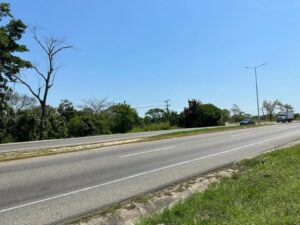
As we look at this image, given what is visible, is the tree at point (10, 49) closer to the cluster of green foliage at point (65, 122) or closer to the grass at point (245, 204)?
the cluster of green foliage at point (65, 122)

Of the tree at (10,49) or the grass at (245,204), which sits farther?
the tree at (10,49)

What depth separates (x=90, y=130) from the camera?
70500 millimetres

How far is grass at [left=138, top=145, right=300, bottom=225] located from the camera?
271 inches

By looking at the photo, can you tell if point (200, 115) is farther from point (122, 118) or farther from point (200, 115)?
point (122, 118)

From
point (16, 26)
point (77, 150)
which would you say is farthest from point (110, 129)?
point (77, 150)

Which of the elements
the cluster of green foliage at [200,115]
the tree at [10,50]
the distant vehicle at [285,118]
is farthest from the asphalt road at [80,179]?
the distant vehicle at [285,118]

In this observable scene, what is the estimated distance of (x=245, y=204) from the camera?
7.94 metres

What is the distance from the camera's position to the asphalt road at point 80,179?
8.57 metres

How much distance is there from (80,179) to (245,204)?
5.67m

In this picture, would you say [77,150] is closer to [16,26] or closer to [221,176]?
[221,176]

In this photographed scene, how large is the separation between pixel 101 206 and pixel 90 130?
62.1 metres

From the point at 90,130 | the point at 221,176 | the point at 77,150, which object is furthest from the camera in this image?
the point at 90,130

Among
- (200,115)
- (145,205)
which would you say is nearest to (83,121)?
(200,115)

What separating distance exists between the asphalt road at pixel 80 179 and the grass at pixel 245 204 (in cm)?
192
